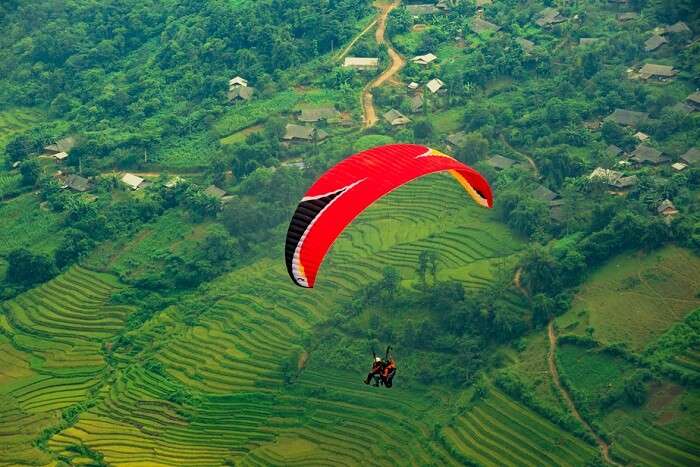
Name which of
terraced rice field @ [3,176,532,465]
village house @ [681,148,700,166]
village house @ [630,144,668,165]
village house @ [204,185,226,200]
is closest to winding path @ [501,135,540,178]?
terraced rice field @ [3,176,532,465]

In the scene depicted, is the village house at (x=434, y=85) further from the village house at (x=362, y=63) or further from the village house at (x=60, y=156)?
the village house at (x=60, y=156)

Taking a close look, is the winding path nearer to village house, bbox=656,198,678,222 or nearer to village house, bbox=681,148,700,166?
village house, bbox=681,148,700,166


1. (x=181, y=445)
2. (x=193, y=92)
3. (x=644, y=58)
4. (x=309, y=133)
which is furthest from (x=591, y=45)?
(x=181, y=445)

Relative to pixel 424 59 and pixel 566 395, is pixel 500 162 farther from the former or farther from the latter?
pixel 566 395

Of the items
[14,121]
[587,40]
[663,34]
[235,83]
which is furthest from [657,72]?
→ [14,121]

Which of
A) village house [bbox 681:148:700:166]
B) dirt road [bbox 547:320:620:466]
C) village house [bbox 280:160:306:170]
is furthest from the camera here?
village house [bbox 280:160:306:170]

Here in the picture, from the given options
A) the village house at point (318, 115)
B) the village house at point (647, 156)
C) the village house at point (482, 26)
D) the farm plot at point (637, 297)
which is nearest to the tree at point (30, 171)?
the village house at point (318, 115)

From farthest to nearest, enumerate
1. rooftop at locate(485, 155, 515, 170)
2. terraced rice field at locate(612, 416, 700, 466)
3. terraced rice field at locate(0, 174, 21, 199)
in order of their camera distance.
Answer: terraced rice field at locate(0, 174, 21, 199) → rooftop at locate(485, 155, 515, 170) → terraced rice field at locate(612, 416, 700, 466)
